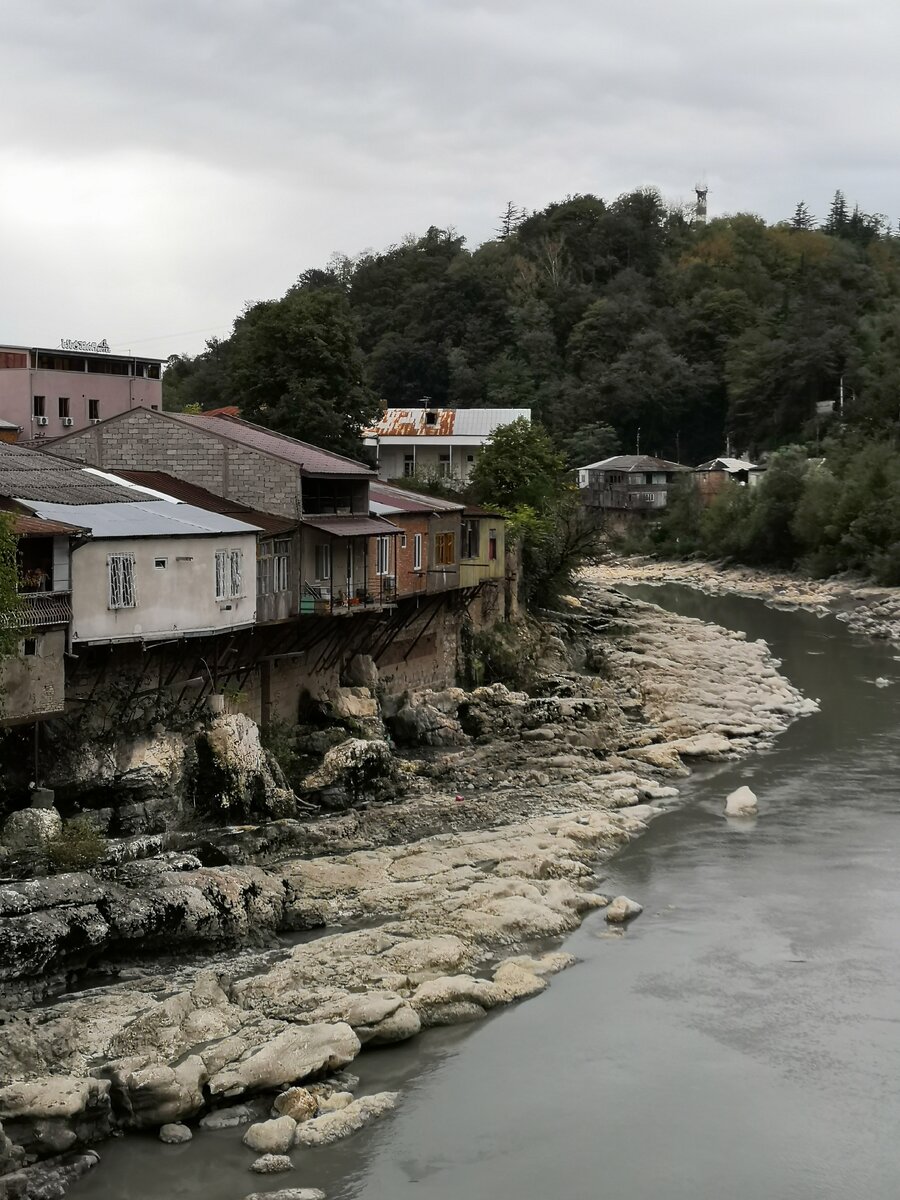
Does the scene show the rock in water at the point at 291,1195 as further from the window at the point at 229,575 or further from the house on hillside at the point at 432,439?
the house on hillside at the point at 432,439

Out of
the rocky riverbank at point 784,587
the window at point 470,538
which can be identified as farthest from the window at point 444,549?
the rocky riverbank at point 784,587

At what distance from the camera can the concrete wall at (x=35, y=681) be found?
71.9 feet

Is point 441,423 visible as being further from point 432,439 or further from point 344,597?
point 344,597

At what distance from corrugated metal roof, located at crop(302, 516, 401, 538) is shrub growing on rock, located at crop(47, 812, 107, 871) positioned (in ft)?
36.8

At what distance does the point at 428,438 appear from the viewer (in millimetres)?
66000

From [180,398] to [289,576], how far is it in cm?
6797

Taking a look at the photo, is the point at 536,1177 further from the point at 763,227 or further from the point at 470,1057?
the point at 763,227

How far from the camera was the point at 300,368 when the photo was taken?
164 ft

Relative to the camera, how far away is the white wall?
2397 cm

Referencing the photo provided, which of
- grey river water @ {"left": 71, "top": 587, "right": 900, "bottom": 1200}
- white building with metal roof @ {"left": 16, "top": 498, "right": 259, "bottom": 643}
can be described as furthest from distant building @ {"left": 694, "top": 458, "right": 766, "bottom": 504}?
grey river water @ {"left": 71, "top": 587, "right": 900, "bottom": 1200}

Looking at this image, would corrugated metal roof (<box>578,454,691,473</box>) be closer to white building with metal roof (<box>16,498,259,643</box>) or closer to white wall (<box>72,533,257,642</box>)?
white building with metal roof (<box>16,498,259,643</box>)

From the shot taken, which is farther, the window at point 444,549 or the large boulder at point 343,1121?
the window at point 444,549

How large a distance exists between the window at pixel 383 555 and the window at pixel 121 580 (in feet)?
34.1

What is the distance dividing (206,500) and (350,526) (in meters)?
3.42
